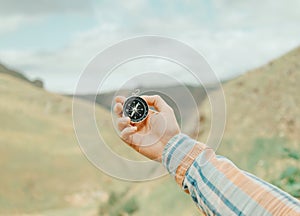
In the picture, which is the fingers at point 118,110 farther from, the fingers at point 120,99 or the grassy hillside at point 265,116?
the grassy hillside at point 265,116

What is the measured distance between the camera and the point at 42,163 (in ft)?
41.9

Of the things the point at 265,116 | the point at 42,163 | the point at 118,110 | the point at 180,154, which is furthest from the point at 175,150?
the point at 42,163

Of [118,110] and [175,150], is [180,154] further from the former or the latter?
[118,110]

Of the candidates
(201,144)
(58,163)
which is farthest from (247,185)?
(58,163)

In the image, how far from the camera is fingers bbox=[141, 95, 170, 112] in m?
0.96

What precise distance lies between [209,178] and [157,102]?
21 centimetres

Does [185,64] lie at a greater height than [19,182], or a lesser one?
greater

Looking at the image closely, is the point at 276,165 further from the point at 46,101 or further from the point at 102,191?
the point at 46,101

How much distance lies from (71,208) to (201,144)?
1097cm

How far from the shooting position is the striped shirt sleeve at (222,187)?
2.41 feet

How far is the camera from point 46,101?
13.9 metres

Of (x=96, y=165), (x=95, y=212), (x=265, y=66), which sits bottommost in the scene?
(x=95, y=212)

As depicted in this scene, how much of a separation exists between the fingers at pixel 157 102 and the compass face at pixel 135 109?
0.05 ft

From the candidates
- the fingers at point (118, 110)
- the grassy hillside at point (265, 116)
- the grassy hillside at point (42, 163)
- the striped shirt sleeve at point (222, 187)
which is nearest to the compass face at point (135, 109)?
the fingers at point (118, 110)
